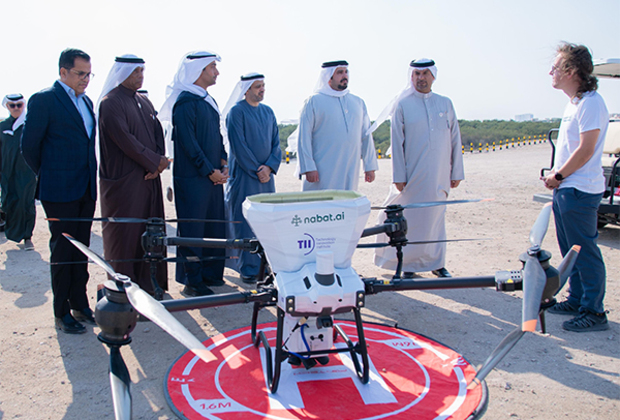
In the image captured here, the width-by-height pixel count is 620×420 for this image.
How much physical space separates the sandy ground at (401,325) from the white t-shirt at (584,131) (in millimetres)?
1102

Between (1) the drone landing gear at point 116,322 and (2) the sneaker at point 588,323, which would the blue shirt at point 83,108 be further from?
(2) the sneaker at point 588,323

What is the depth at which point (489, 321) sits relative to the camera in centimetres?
403

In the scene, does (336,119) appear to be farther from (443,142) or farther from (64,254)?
(64,254)

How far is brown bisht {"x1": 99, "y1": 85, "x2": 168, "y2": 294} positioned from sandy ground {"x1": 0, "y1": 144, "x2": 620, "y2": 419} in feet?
2.32

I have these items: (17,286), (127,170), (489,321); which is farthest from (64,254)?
(489,321)

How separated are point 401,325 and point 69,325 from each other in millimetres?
2586

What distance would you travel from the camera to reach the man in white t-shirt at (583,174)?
3.68 metres

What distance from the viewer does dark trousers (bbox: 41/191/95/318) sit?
384cm

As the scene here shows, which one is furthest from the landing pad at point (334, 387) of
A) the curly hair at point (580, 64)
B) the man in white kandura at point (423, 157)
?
the curly hair at point (580, 64)

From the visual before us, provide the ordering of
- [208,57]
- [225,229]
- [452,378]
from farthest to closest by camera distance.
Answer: [225,229], [208,57], [452,378]

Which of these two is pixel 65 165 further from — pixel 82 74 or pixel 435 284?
pixel 435 284

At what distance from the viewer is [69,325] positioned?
3.84m

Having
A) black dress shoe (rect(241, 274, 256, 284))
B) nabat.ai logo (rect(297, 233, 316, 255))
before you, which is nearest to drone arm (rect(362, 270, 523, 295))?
nabat.ai logo (rect(297, 233, 316, 255))

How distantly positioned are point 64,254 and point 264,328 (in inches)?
64.9
